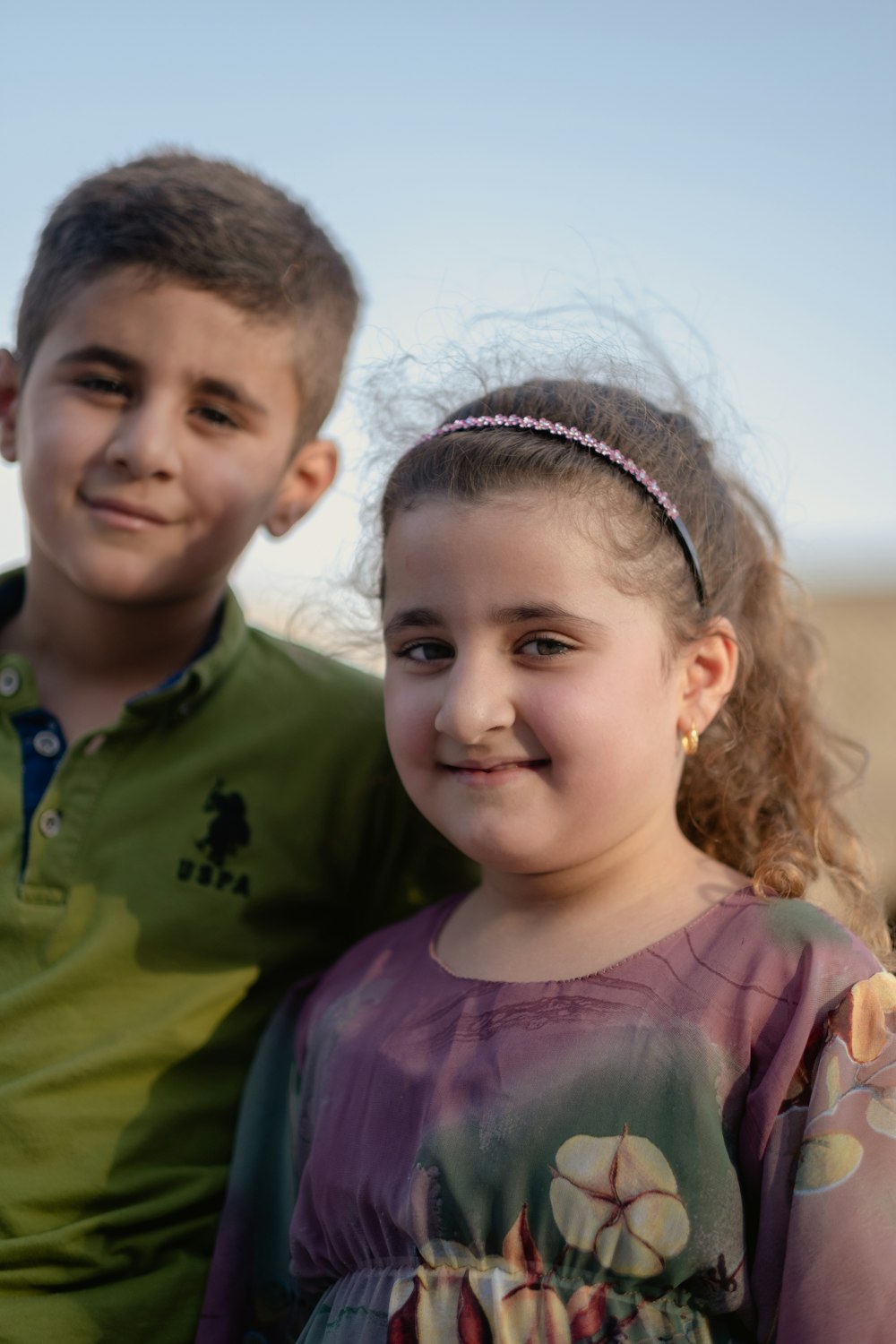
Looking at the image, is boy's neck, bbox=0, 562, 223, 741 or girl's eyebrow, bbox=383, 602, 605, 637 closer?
girl's eyebrow, bbox=383, 602, 605, 637

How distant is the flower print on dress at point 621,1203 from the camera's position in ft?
5.34

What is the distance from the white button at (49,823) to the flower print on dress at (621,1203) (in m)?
1.17

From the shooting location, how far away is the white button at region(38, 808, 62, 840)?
2355mm

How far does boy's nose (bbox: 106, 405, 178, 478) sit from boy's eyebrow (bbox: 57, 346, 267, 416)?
9 cm

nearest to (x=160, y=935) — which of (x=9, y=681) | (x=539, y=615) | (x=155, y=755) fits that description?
(x=155, y=755)

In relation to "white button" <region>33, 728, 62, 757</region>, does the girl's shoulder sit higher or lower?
lower

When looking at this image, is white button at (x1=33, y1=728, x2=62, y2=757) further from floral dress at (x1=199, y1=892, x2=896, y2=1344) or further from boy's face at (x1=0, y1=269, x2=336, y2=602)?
floral dress at (x1=199, y1=892, x2=896, y2=1344)

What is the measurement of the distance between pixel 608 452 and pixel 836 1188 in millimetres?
1133

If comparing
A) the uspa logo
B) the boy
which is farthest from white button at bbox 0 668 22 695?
the uspa logo

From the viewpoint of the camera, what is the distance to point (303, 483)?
113 inches

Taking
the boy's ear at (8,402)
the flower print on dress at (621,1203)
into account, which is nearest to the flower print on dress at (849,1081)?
the flower print on dress at (621,1203)

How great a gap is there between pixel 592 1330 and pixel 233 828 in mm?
1179

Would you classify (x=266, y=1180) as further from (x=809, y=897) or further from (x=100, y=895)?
(x=809, y=897)

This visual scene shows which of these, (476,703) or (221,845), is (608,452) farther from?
(221,845)
